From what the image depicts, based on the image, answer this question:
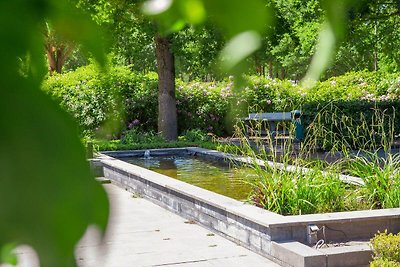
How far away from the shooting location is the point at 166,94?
2036 cm

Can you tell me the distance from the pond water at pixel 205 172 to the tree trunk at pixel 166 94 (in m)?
4.03

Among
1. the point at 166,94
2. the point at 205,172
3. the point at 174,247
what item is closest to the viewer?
the point at 174,247

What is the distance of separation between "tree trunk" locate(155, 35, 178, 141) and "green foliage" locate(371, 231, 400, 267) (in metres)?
14.2

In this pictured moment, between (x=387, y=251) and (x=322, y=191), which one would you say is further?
(x=322, y=191)

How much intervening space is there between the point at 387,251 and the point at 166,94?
15.1 m

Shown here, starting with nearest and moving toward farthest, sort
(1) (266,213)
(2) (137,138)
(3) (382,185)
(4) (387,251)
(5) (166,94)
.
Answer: (4) (387,251) → (1) (266,213) → (3) (382,185) → (2) (137,138) → (5) (166,94)

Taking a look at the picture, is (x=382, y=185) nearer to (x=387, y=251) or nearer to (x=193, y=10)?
(x=387, y=251)

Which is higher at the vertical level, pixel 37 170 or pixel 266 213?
pixel 37 170

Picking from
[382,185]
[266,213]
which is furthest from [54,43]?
[382,185]

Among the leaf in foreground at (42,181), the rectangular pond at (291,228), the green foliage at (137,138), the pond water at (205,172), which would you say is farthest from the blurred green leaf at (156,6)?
the green foliage at (137,138)

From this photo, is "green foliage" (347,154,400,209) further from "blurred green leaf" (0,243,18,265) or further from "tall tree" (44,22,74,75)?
"blurred green leaf" (0,243,18,265)

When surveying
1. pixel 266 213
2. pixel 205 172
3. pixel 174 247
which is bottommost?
pixel 174 247

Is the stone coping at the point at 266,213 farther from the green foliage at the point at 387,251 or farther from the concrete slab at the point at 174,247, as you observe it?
the green foliage at the point at 387,251

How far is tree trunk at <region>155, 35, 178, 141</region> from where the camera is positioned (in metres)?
19.6
